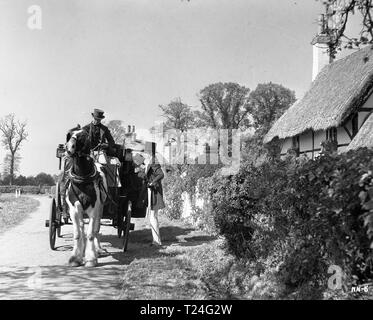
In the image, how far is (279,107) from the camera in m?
37.7

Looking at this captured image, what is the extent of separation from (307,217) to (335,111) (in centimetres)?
1215

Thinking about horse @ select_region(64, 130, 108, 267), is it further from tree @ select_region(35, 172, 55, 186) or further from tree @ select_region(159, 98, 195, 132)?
tree @ select_region(35, 172, 55, 186)

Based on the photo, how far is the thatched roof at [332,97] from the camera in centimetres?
1563

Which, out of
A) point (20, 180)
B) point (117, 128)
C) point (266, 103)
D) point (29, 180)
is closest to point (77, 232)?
point (117, 128)

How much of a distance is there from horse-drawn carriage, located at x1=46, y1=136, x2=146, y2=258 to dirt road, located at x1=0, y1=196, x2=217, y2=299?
19.9 inches

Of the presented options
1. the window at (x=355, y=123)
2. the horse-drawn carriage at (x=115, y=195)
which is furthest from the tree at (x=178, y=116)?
the horse-drawn carriage at (x=115, y=195)

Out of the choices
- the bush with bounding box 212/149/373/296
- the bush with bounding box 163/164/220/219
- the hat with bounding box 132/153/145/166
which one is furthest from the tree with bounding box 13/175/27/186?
the bush with bounding box 212/149/373/296

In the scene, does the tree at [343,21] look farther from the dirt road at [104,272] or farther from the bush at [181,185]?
the bush at [181,185]

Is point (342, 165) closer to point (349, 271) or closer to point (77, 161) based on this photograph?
point (349, 271)

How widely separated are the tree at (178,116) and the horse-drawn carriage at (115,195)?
1106 inches

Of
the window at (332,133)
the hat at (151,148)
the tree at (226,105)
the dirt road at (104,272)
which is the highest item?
the tree at (226,105)

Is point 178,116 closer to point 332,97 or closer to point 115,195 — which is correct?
point 332,97

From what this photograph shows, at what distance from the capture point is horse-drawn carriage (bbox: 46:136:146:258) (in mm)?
8148

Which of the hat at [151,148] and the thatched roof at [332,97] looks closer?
the hat at [151,148]
